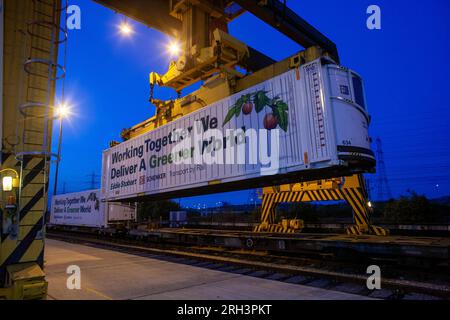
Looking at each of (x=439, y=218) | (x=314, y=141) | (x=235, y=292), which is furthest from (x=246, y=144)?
(x=439, y=218)

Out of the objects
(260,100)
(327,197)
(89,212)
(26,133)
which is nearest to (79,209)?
(89,212)

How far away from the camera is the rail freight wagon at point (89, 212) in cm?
1886

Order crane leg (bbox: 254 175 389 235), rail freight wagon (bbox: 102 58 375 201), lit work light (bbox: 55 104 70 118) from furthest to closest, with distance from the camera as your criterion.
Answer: crane leg (bbox: 254 175 389 235)
rail freight wagon (bbox: 102 58 375 201)
lit work light (bbox: 55 104 70 118)

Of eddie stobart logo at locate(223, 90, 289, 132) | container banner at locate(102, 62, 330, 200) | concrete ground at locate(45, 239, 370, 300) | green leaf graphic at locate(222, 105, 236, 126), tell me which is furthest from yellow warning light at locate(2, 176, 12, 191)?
green leaf graphic at locate(222, 105, 236, 126)

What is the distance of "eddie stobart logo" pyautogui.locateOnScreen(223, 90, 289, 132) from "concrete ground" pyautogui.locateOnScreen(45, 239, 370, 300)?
11.9 ft

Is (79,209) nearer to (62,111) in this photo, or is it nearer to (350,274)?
(62,111)

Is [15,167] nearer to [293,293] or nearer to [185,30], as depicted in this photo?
[293,293]

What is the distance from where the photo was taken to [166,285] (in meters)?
6.21

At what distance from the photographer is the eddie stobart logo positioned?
7276 mm

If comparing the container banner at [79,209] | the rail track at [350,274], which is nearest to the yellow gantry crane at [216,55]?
the rail track at [350,274]

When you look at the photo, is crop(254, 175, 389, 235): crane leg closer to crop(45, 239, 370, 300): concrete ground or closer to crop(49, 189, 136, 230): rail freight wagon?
crop(45, 239, 370, 300): concrete ground

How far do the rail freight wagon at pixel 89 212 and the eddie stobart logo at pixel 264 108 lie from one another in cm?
957

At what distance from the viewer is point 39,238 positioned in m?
4.39

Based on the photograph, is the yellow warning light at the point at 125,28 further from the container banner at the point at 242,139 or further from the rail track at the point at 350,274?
the rail track at the point at 350,274
